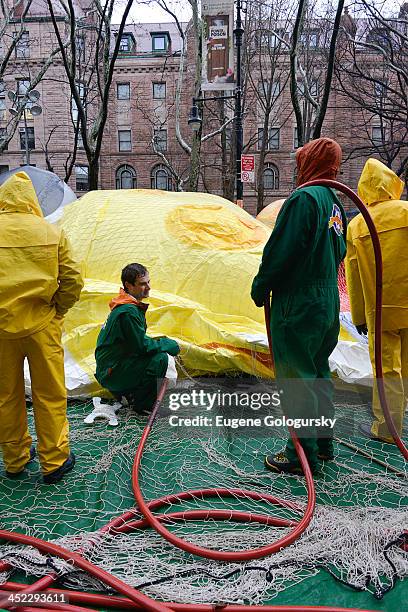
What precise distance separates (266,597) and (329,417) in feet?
3.88

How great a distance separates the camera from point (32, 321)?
2377 millimetres

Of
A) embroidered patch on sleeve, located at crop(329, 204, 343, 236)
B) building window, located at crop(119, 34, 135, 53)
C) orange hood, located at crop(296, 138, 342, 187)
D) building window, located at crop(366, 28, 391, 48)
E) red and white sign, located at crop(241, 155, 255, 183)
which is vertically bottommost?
red and white sign, located at crop(241, 155, 255, 183)

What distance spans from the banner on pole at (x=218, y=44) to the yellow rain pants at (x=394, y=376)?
675 centimetres

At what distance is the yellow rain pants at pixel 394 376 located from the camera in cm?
300

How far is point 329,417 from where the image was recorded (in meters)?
2.72

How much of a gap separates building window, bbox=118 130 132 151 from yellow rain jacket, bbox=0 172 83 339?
24.9 m

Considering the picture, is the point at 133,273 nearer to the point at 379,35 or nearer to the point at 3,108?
the point at 379,35

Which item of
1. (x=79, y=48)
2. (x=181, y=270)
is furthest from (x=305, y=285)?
(x=79, y=48)

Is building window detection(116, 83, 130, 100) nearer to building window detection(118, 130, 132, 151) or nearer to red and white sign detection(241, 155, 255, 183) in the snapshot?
building window detection(118, 130, 132, 151)

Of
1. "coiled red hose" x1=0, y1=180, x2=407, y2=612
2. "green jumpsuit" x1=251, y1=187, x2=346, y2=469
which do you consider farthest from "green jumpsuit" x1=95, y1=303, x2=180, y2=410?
"green jumpsuit" x1=251, y1=187, x2=346, y2=469

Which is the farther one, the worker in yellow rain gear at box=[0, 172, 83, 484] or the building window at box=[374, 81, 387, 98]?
the building window at box=[374, 81, 387, 98]

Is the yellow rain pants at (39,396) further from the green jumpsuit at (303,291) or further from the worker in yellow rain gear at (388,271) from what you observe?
the worker in yellow rain gear at (388,271)

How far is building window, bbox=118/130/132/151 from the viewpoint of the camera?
25781 millimetres

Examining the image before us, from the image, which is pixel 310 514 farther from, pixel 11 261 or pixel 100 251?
pixel 100 251
